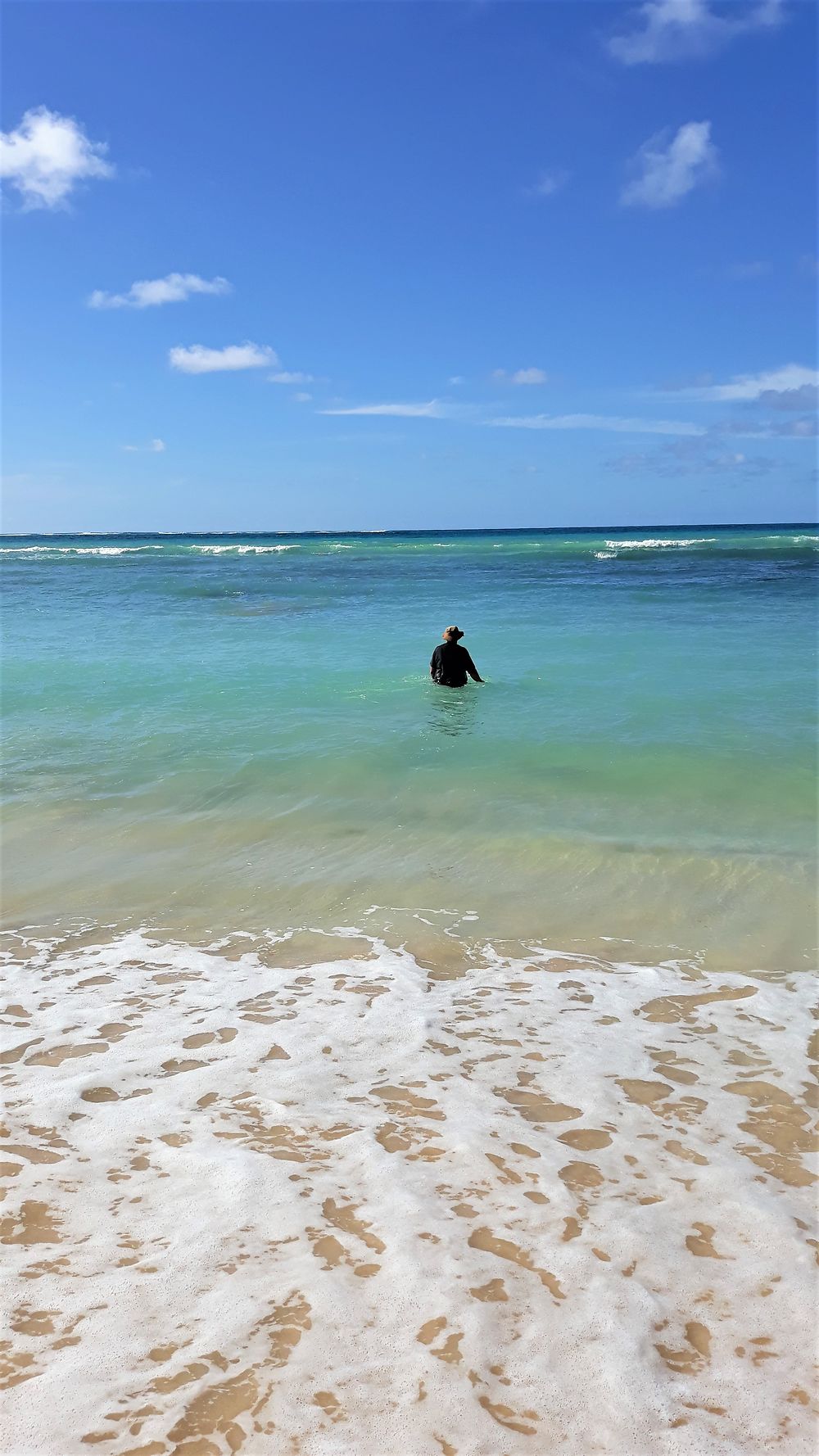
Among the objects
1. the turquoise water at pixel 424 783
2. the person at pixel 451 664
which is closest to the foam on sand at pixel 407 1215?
the turquoise water at pixel 424 783

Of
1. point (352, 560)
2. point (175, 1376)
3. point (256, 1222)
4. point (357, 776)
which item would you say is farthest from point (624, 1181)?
point (352, 560)

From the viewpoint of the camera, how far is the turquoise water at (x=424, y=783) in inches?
214

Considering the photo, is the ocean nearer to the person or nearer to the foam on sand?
the foam on sand

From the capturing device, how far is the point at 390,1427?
6.84ft

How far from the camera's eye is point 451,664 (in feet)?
38.5

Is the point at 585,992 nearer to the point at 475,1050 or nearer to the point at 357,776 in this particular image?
the point at 475,1050

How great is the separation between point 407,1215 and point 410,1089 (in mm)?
745

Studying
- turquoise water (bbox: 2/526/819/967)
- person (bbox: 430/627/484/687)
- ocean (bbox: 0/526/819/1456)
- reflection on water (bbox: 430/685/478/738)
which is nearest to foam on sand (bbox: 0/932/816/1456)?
ocean (bbox: 0/526/819/1456)

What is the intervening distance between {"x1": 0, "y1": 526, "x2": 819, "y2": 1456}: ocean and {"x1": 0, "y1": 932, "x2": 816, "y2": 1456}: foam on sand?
0.04 ft

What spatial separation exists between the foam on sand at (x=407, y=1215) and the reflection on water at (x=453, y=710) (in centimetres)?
549

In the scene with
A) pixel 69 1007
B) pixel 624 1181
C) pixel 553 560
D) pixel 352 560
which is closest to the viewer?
pixel 624 1181

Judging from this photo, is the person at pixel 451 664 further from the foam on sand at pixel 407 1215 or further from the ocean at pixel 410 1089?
the foam on sand at pixel 407 1215

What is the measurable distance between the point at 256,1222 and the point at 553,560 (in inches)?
1723

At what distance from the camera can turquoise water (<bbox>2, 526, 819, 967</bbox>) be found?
5430 millimetres
